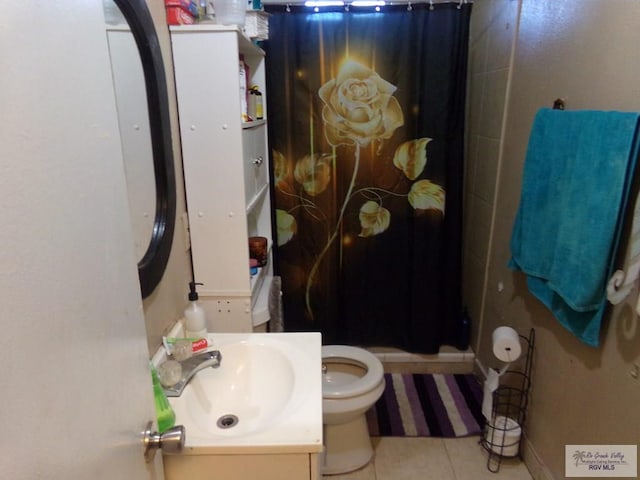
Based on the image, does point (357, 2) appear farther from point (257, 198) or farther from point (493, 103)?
point (257, 198)

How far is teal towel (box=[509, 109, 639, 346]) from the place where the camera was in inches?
48.7

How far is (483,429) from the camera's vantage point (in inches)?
81.3

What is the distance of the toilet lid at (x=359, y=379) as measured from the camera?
1774 mm

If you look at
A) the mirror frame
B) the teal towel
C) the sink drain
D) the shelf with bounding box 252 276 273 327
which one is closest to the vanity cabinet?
the shelf with bounding box 252 276 273 327

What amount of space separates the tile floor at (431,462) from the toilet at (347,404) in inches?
2.3

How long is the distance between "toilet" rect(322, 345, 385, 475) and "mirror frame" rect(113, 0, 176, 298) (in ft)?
2.93

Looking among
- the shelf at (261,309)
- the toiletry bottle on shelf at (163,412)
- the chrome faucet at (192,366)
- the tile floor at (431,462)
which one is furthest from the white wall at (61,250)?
the tile floor at (431,462)

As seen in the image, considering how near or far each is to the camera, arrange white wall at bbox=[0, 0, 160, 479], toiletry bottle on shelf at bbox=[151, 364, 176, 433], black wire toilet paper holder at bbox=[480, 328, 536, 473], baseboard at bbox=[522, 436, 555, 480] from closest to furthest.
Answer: white wall at bbox=[0, 0, 160, 479] < toiletry bottle on shelf at bbox=[151, 364, 176, 433] < baseboard at bbox=[522, 436, 555, 480] < black wire toilet paper holder at bbox=[480, 328, 536, 473]

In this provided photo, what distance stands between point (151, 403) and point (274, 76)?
5.45 feet

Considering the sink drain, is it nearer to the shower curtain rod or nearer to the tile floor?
the tile floor

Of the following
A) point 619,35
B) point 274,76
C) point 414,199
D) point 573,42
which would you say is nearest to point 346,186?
point 414,199

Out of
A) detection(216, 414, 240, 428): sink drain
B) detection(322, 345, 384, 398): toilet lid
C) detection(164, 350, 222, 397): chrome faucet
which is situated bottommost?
detection(322, 345, 384, 398): toilet lid

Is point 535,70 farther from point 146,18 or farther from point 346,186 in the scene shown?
point 146,18

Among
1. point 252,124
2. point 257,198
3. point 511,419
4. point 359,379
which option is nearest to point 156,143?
point 252,124
